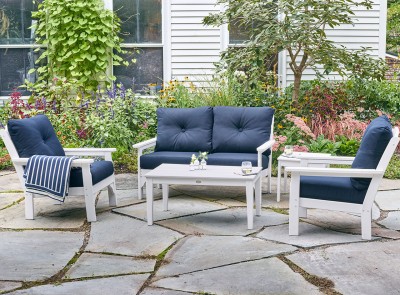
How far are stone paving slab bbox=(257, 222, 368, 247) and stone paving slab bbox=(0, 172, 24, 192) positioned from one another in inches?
122

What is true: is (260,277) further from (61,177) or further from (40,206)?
(40,206)

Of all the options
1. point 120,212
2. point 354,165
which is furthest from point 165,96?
point 354,165

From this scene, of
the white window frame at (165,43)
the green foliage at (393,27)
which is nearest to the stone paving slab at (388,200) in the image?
the white window frame at (165,43)

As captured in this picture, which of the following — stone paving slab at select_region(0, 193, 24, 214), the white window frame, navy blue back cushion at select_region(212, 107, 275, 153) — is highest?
the white window frame

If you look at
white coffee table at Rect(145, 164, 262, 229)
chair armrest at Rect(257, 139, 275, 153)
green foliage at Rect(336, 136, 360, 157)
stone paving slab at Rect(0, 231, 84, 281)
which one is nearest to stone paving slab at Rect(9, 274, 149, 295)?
stone paving slab at Rect(0, 231, 84, 281)

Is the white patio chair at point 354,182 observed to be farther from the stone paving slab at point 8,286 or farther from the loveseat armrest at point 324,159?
the stone paving slab at point 8,286

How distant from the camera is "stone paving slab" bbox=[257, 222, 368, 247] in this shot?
473cm

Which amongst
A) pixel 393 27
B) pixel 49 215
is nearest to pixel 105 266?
pixel 49 215

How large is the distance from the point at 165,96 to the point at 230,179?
4.25 meters

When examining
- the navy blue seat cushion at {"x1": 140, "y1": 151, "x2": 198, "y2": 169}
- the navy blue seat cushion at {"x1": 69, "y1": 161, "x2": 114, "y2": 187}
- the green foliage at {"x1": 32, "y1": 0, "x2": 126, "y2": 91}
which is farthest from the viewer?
the green foliage at {"x1": 32, "y1": 0, "x2": 126, "y2": 91}

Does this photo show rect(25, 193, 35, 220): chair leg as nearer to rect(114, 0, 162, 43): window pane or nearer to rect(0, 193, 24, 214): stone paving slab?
rect(0, 193, 24, 214): stone paving slab

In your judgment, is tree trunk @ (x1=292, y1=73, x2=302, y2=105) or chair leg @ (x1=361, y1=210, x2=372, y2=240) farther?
tree trunk @ (x1=292, y1=73, x2=302, y2=105)

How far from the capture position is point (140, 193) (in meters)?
6.45

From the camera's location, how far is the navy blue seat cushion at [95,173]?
5.53 m
